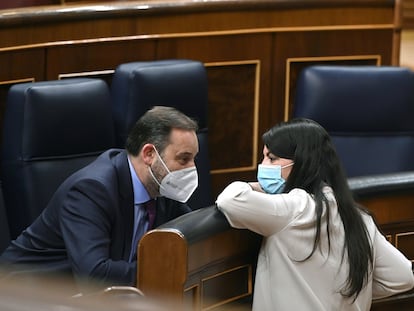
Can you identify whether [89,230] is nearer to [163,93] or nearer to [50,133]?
[50,133]

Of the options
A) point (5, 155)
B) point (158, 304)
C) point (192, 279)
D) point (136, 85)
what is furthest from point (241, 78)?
point (158, 304)

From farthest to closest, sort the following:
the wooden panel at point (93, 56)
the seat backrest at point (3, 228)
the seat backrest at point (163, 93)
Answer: the wooden panel at point (93, 56)
the seat backrest at point (163, 93)
the seat backrest at point (3, 228)

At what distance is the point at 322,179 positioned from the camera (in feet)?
4.49

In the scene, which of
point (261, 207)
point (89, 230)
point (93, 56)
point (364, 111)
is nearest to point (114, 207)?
point (89, 230)

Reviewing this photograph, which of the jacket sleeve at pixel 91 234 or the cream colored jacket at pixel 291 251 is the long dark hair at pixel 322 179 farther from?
the jacket sleeve at pixel 91 234

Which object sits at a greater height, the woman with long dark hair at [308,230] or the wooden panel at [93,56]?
the wooden panel at [93,56]

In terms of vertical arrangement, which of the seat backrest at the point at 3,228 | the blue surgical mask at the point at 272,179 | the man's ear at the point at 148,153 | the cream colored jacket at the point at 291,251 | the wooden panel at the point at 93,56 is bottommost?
the seat backrest at the point at 3,228

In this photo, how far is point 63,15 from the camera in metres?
2.09

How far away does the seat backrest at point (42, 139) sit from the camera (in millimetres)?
1771

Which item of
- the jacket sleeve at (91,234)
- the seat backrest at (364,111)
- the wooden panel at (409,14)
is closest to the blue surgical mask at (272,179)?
the jacket sleeve at (91,234)

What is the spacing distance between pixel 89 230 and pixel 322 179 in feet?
1.24

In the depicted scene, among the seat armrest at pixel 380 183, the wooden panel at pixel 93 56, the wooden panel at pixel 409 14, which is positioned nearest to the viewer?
the seat armrest at pixel 380 183

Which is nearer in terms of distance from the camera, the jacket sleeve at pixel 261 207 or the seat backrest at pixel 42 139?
the jacket sleeve at pixel 261 207

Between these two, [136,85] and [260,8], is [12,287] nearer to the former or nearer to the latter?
[136,85]
